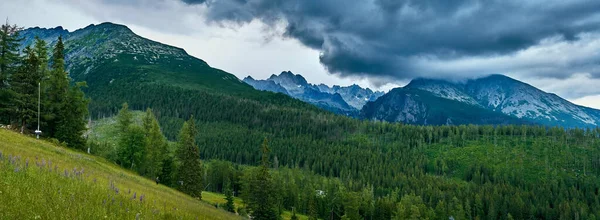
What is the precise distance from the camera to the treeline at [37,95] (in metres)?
46.8

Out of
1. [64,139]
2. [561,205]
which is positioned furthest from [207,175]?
[561,205]

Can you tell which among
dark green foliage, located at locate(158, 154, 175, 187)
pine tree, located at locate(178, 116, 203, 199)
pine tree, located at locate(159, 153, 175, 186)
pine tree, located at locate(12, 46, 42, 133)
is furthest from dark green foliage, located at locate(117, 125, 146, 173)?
pine tree, located at locate(12, 46, 42, 133)

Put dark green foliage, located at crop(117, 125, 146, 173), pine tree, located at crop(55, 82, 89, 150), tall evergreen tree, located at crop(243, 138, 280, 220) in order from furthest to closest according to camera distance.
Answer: dark green foliage, located at crop(117, 125, 146, 173) < tall evergreen tree, located at crop(243, 138, 280, 220) < pine tree, located at crop(55, 82, 89, 150)

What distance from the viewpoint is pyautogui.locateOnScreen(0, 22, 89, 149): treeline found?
1844 inches

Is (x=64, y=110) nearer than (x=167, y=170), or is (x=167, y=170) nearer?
(x=64, y=110)

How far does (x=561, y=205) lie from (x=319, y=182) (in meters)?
100.0

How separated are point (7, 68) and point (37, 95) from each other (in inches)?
324

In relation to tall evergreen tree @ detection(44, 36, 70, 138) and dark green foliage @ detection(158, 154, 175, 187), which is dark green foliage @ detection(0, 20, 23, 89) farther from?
dark green foliage @ detection(158, 154, 175, 187)

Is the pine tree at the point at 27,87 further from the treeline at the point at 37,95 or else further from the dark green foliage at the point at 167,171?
the dark green foliage at the point at 167,171

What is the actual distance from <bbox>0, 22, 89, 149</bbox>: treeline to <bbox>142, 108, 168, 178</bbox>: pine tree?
51.8 feet

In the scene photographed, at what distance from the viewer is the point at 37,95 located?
48.1m

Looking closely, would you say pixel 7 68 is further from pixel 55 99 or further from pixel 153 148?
pixel 153 148

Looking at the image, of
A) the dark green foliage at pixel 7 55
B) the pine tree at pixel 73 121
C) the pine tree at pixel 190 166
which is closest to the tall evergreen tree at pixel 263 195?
the pine tree at pixel 190 166

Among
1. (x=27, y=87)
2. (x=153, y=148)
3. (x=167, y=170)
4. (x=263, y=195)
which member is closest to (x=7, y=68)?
(x=27, y=87)
